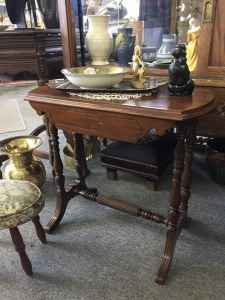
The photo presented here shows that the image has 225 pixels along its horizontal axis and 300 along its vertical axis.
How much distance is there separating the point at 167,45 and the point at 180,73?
789 mm

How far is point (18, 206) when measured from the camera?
109 centimetres

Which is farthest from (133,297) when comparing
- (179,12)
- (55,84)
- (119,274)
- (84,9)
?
(84,9)

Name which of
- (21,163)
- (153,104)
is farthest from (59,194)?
(153,104)

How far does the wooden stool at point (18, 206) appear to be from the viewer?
107 cm

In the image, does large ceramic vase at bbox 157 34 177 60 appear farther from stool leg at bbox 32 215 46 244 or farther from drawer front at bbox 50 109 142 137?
stool leg at bbox 32 215 46 244

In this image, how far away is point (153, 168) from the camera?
1.84 metres

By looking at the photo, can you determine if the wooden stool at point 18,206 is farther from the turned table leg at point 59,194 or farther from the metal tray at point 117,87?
the metal tray at point 117,87

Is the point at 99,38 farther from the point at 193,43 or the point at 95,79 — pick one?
the point at 193,43

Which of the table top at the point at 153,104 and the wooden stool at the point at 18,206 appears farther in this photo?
the wooden stool at the point at 18,206

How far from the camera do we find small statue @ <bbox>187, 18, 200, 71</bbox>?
5.15 feet

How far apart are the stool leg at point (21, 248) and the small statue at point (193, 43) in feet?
4.47

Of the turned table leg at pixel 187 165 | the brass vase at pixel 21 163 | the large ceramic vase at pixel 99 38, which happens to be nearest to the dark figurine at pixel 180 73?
the turned table leg at pixel 187 165

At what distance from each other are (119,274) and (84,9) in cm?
169

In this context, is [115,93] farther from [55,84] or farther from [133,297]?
[133,297]
